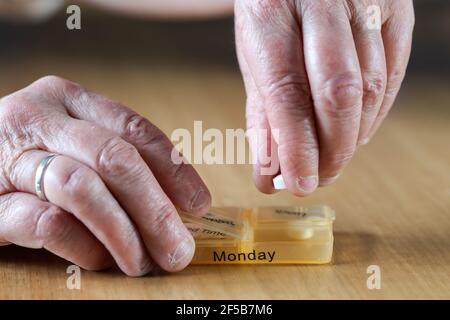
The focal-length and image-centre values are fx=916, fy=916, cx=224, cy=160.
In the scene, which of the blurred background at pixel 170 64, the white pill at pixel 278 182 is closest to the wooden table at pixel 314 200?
the blurred background at pixel 170 64

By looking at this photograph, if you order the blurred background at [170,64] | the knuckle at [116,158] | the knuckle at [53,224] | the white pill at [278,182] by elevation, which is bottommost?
the blurred background at [170,64]

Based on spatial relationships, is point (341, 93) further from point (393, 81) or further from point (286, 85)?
point (393, 81)

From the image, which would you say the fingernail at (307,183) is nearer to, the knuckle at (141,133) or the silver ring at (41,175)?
the knuckle at (141,133)

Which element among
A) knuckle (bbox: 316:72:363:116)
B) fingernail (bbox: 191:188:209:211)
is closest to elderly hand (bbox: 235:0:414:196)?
knuckle (bbox: 316:72:363:116)

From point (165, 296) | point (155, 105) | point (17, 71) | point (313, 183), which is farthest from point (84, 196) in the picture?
point (17, 71)

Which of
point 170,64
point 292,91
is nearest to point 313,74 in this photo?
point 292,91

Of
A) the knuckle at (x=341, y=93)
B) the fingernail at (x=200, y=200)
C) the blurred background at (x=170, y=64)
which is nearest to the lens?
the knuckle at (x=341, y=93)

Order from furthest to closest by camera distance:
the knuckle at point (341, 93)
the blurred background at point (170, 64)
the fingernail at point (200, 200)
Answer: the blurred background at point (170, 64), the fingernail at point (200, 200), the knuckle at point (341, 93)

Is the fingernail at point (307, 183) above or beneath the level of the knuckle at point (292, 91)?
beneath
